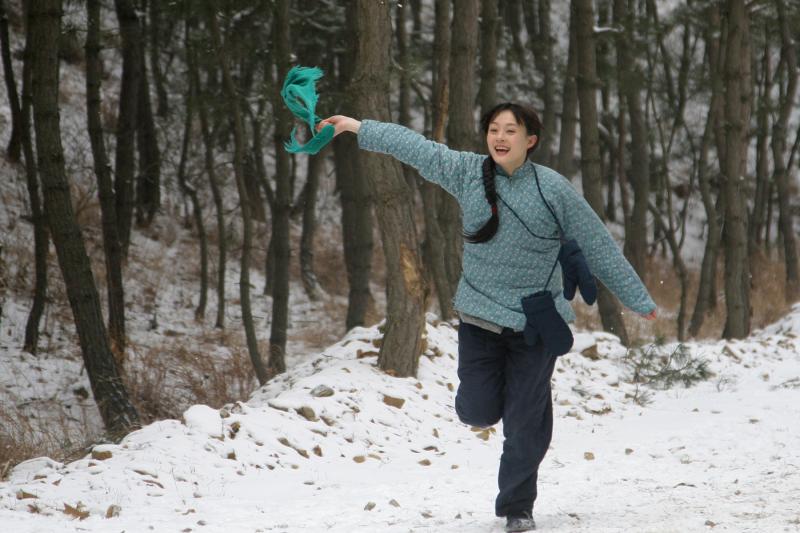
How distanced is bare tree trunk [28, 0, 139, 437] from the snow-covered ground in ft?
3.98

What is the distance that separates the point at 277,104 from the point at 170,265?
693 centimetres

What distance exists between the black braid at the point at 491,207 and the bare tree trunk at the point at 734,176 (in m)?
8.62

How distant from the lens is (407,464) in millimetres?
6258

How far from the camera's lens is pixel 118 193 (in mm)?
15703

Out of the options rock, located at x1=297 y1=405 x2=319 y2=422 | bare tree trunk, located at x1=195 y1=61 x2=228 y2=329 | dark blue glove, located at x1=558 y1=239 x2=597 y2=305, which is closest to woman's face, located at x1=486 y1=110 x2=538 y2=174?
dark blue glove, located at x1=558 y1=239 x2=597 y2=305

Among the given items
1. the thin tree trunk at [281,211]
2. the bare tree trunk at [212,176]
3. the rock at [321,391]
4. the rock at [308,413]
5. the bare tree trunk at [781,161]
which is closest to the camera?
the rock at [308,413]

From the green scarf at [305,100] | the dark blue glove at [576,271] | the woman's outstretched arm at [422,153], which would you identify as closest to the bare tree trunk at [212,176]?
the green scarf at [305,100]

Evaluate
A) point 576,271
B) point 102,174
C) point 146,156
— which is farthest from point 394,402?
point 146,156

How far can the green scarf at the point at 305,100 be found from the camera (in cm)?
433

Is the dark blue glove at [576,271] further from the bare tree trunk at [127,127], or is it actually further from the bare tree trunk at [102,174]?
the bare tree trunk at [127,127]

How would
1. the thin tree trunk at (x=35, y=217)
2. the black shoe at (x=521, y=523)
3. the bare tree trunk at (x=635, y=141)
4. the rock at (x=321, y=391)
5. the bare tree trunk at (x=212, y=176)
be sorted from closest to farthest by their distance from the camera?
the black shoe at (x=521, y=523) < the rock at (x=321, y=391) < the thin tree trunk at (x=35, y=217) < the bare tree trunk at (x=212, y=176) < the bare tree trunk at (x=635, y=141)

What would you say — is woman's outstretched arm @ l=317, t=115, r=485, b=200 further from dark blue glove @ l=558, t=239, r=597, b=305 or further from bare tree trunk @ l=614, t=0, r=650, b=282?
bare tree trunk @ l=614, t=0, r=650, b=282

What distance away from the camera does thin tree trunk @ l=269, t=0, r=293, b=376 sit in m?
11.0

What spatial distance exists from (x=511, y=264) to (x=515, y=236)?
13 cm
